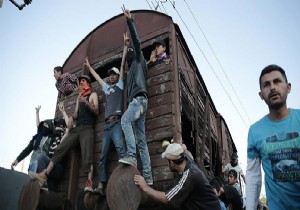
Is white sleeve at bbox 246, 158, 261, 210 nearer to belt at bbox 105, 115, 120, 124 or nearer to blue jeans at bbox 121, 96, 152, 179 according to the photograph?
blue jeans at bbox 121, 96, 152, 179

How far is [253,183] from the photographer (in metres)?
2.20

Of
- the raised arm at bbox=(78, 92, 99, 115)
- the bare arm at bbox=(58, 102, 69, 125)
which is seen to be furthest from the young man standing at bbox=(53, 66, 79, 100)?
the raised arm at bbox=(78, 92, 99, 115)

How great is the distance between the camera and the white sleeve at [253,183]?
215 cm

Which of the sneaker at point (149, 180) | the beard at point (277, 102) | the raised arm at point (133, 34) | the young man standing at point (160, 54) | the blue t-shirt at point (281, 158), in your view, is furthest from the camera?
the young man standing at point (160, 54)

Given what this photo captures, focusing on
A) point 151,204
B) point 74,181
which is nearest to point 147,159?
point 151,204

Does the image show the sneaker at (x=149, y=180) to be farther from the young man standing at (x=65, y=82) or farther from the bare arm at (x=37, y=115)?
the bare arm at (x=37, y=115)

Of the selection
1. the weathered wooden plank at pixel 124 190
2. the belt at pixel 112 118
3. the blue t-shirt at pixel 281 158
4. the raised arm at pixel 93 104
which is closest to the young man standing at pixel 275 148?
the blue t-shirt at pixel 281 158

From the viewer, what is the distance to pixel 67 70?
7.63 meters

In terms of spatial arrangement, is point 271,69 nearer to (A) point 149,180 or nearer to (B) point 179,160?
(B) point 179,160

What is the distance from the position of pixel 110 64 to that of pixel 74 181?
3.20m

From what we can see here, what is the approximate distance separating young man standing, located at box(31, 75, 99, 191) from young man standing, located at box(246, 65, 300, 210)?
3.73 m

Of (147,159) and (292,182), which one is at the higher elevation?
(147,159)

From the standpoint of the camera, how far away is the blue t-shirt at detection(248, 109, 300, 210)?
1.91m

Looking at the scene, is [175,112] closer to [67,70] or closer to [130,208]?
[130,208]
